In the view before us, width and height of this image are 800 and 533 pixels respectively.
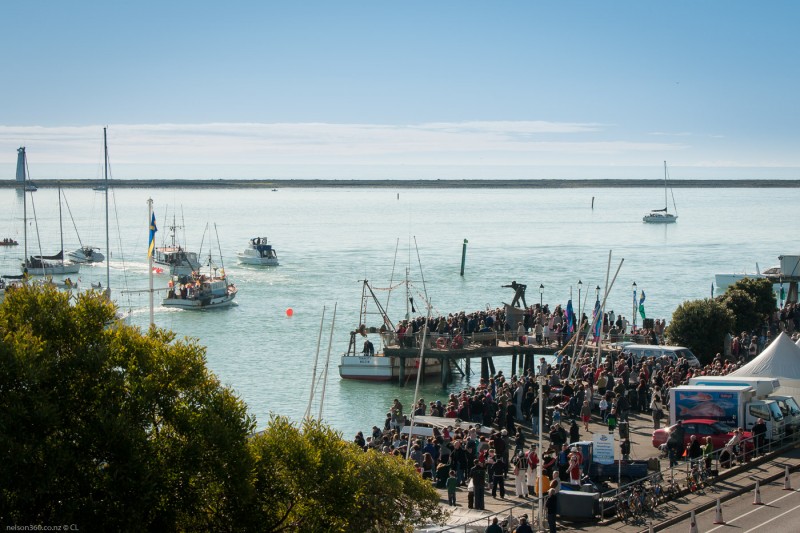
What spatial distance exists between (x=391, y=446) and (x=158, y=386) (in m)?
10.8

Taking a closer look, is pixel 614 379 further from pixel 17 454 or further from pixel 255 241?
pixel 255 241

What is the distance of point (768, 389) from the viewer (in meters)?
25.2

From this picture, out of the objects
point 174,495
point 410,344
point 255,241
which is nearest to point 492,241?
point 255,241

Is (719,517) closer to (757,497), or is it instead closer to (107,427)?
(757,497)

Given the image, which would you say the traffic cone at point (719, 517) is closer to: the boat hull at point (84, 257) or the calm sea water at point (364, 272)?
the calm sea water at point (364, 272)

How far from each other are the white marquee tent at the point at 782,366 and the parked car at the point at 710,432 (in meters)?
4.12

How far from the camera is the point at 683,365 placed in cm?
3180

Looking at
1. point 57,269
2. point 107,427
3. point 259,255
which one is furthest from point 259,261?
point 107,427

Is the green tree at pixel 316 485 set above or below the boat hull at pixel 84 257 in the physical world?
above

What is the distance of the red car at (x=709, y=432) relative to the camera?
23.5m

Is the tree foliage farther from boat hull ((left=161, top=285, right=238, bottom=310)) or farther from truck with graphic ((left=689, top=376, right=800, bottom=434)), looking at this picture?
boat hull ((left=161, top=285, right=238, bottom=310))

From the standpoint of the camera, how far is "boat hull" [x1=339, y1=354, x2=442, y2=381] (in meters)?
44.4

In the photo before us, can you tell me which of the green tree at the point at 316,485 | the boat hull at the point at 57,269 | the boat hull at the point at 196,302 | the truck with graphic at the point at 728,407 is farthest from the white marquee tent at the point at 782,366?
the boat hull at the point at 57,269

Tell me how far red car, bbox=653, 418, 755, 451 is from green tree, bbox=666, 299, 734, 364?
15391 mm
